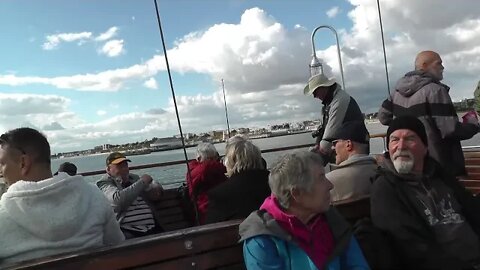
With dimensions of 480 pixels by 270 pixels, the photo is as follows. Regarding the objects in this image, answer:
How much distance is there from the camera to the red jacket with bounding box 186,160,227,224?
167 inches

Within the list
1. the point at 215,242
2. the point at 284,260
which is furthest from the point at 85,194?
the point at 284,260

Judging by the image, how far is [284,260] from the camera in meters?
2.27

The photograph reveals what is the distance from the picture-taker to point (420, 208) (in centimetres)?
276

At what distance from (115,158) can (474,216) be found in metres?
3.14

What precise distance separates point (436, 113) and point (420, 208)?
1.48 metres

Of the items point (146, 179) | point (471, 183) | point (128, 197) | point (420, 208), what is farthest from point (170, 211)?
point (471, 183)

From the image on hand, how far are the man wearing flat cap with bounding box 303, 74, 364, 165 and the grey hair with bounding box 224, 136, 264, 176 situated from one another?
1.03m

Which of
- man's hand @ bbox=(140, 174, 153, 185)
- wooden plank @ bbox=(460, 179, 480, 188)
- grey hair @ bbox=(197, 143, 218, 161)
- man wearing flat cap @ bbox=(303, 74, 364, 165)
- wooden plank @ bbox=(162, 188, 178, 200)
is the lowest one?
wooden plank @ bbox=(460, 179, 480, 188)

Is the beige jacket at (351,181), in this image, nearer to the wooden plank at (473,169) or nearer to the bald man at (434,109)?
the bald man at (434,109)

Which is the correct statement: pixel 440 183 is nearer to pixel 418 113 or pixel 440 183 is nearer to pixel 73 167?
pixel 418 113

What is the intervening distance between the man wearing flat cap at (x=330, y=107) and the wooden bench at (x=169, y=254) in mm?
2183

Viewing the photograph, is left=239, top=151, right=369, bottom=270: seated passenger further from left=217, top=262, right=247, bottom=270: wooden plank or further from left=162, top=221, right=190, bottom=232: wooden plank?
left=162, top=221, right=190, bottom=232: wooden plank

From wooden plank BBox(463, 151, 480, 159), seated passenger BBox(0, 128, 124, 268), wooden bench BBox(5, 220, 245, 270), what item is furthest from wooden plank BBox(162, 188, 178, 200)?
wooden plank BBox(463, 151, 480, 159)

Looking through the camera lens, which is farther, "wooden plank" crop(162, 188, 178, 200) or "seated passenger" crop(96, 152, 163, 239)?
"wooden plank" crop(162, 188, 178, 200)
